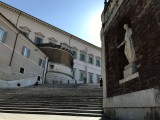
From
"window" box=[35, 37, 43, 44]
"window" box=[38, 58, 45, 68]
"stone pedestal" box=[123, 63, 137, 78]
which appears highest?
"window" box=[35, 37, 43, 44]

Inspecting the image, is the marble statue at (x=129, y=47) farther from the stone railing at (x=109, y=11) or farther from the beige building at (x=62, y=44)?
the beige building at (x=62, y=44)

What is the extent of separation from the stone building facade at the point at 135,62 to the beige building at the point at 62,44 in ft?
82.0

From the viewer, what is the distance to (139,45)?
6312 mm

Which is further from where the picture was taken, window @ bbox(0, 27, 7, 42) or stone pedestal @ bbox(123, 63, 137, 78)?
window @ bbox(0, 27, 7, 42)

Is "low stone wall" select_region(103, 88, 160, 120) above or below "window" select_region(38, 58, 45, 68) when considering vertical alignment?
below

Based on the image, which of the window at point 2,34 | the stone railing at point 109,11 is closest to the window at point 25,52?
the window at point 2,34

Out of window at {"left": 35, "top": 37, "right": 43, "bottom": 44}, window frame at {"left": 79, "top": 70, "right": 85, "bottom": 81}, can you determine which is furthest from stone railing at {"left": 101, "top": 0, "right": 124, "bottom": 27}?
window frame at {"left": 79, "top": 70, "right": 85, "bottom": 81}

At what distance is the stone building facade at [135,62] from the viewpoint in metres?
5.40

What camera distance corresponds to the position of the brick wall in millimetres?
5453

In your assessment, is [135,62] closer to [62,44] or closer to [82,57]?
[62,44]

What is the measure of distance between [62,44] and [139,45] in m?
32.7

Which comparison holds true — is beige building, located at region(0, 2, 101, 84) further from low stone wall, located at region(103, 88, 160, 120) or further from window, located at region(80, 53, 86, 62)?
low stone wall, located at region(103, 88, 160, 120)

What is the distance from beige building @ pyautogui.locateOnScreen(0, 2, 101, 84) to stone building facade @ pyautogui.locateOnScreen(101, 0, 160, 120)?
2500 cm

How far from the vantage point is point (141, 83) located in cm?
596
